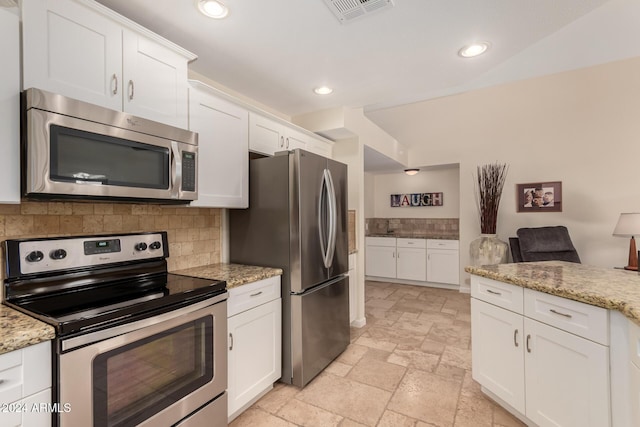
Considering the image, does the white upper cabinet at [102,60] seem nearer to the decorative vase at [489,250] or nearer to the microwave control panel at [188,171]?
the microwave control panel at [188,171]

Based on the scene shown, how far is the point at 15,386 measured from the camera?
0.96 m

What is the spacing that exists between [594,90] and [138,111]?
5.34 meters

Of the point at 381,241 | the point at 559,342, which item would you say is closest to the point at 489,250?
the point at 381,241

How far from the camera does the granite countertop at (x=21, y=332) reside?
3.10ft

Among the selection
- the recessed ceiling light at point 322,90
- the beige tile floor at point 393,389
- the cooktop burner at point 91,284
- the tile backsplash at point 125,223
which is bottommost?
the beige tile floor at point 393,389

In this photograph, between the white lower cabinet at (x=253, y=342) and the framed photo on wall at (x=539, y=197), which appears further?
the framed photo on wall at (x=539, y=197)

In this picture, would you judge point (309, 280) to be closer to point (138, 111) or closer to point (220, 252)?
point (220, 252)

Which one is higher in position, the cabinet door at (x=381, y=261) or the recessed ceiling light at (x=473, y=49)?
the recessed ceiling light at (x=473, y=49)

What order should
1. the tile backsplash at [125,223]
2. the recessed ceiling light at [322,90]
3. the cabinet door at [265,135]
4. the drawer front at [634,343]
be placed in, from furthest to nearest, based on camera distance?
the recessed ceiling light at [322,90] → the cabinet door at [265,135] → the tile backsplash at [125,223] → the drawer front at [634,343]

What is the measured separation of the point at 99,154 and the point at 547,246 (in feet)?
15.5

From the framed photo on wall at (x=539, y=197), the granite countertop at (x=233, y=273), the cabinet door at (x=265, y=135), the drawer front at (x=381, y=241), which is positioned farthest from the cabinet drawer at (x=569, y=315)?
the drawer front at (x=381, y=241)

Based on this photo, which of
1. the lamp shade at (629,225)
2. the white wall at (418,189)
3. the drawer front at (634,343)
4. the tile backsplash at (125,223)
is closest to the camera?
the drawer front at (634,343)

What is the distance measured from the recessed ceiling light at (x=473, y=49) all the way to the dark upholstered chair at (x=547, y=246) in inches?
112

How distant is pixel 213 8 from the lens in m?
1.60
